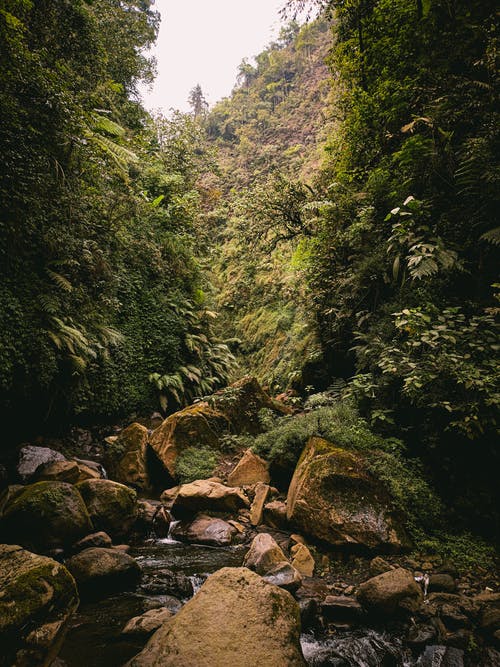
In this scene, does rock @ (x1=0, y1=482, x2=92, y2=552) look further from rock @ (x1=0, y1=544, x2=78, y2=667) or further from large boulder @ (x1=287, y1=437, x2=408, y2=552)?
large boulder @ (x1=287, y1=437, x2=408, y2=552)

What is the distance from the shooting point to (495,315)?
4039 millimetres

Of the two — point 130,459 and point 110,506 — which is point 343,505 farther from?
point 130,459

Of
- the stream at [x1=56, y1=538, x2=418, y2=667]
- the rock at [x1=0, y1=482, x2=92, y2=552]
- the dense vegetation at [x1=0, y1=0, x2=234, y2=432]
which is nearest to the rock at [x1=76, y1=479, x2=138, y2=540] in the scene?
the rock at [x1=0, y1=482, x2=92, y2=552]

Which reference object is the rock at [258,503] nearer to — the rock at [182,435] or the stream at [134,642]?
the stream at [134,642]

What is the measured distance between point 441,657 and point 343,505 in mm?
1703

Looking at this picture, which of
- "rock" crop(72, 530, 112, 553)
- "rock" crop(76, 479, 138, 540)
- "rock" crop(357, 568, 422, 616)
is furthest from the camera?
"rock" crop(76, 479, 138, 540)

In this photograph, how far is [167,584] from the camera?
3682 mm

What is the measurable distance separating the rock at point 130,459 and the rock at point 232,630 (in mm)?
4421

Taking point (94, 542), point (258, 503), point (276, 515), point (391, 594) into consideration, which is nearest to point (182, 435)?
point (258, 503)

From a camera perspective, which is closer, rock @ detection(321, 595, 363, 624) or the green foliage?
rock @ detection(321, 595, 363, 624)

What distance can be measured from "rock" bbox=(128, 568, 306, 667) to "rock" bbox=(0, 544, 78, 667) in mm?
703

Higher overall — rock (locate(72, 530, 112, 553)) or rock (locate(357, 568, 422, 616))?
rock (locate(72, 530, 112, 553))

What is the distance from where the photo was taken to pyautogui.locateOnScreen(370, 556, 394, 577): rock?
141 inches

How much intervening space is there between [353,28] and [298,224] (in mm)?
4485
